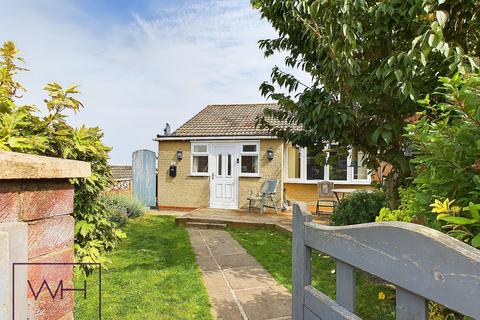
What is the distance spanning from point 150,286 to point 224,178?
800cm

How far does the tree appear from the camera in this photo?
→ 8.71 feet

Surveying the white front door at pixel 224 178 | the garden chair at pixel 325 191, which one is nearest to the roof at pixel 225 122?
the white front door at pixel 224 178

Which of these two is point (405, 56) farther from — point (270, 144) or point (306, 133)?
point (270, 144)

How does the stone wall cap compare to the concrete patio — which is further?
the concrete patio

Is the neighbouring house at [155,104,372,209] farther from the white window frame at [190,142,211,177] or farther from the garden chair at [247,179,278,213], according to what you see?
the garden chair at [247,179,278,213]

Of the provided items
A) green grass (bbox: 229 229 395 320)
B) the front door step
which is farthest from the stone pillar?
the front door step

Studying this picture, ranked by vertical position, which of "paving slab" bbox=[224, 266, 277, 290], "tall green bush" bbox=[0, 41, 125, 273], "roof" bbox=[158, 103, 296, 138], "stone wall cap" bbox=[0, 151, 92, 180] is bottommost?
"paving slab" bbox=[224, 266, 277, 290]

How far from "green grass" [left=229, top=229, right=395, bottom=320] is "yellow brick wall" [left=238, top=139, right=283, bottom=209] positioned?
131 inches

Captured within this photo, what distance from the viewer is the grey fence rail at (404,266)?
0.69 metres

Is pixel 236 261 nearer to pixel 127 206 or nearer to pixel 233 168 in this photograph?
pixel 127 206

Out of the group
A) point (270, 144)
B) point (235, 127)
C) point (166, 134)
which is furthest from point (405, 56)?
point (166, 134)

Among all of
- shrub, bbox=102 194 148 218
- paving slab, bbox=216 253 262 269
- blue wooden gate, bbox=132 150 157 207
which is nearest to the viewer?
paving slab, bbox=216 253 262 269

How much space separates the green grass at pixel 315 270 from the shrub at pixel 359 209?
930mm

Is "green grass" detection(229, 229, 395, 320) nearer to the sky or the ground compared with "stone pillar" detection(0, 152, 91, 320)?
nearer to the ground
